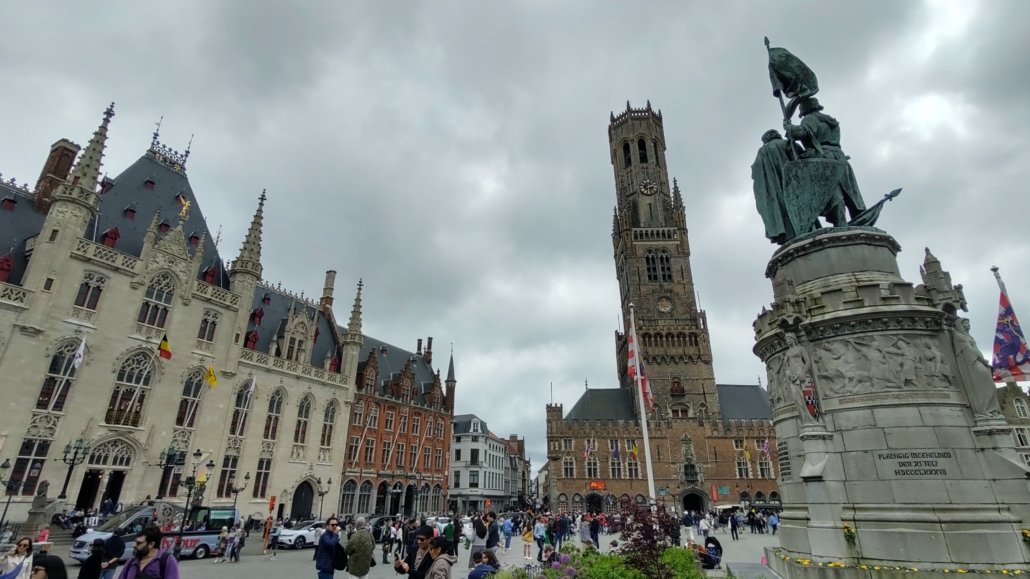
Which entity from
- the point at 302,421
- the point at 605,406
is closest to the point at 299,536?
the point at 302,421

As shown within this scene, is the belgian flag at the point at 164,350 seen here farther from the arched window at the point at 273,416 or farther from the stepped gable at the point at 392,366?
the stepped gable at the point at 392,366

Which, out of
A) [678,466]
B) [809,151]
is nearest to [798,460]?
[809,151]

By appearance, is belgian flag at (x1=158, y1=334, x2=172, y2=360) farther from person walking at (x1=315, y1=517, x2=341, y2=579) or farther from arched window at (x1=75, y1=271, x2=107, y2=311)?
person walking at (x1=315, y1=517, x2=341, y2=579)

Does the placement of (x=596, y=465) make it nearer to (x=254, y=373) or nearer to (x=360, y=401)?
(x=360, y=401)

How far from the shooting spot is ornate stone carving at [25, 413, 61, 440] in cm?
2392

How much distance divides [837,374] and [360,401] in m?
39.1

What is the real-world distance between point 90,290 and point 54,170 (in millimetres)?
10308

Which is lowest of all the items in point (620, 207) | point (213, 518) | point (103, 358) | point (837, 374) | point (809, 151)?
point (213, 518)

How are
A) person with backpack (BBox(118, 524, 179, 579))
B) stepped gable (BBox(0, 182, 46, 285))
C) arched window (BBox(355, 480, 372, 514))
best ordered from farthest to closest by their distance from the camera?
1. arched window (BBox(355, 480, 372, 514))
2. stepped gable (BBox(0, 182, 46, 285))
3. person with backpack (BBox(118, 524, 179, 579))

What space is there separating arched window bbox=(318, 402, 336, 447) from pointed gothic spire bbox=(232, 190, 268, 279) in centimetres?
1167

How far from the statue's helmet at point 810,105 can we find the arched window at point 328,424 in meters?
36.9

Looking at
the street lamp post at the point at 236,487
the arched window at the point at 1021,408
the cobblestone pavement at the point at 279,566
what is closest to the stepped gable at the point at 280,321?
the street lamp post at the point at 236,487

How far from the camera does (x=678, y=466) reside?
5450 centimetres

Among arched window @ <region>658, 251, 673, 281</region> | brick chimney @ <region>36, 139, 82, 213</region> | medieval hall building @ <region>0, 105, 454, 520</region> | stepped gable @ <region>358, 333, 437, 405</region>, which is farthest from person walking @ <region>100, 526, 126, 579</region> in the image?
arched window @ <region>658, 251, 673, 281</region>
